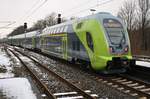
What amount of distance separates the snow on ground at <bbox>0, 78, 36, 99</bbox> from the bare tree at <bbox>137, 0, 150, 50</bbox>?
3894 cm

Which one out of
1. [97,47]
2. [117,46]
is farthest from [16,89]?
[117,46]

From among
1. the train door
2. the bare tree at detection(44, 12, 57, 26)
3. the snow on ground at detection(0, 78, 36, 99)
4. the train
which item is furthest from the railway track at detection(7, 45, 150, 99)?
the bare tree at detection(44, 12, 57, 26)

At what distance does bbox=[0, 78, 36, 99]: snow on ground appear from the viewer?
10.9 meters

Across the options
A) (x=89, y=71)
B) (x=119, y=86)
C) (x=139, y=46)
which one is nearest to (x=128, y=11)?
(x=139, y=46)

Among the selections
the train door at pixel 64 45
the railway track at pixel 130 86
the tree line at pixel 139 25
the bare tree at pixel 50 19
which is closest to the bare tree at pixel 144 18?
the tree line at pixel 139 25

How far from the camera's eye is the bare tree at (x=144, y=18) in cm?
5150

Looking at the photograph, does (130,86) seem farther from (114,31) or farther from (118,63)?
(114,31)

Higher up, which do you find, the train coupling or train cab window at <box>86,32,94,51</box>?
train cab window at <box>86,32,94,51</box>

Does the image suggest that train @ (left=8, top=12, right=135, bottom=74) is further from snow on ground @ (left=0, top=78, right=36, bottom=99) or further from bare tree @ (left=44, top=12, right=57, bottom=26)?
bare tree @ (left=44, top=12, right=57, bottom=26)

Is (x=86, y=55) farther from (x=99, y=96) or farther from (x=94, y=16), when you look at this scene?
(x=99, y=96)

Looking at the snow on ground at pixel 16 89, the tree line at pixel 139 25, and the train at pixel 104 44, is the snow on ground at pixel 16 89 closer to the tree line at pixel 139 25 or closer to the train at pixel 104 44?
the train at pixel 104 44

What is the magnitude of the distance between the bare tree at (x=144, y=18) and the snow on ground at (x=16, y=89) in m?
38.9

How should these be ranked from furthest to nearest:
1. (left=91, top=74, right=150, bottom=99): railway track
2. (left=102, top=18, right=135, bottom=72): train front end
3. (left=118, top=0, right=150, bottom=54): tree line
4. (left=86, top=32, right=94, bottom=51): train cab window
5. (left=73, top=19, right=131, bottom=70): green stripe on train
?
(left=118, top=0, right=150, bottom=54): tree line
(left=86, top=32, right=94, bottom=51): train cab window
(left=102, top=18, right=135, bottom=72): train front end
(left=73, top=19, right=131, bottom=70): green stripe on train
(left=91, top=74, right=150, bottom=99): railway track

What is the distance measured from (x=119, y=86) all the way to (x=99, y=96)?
2272 millimetres
